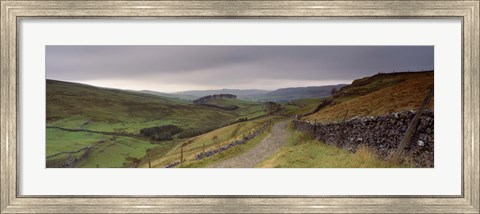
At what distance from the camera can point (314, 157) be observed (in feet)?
23.7

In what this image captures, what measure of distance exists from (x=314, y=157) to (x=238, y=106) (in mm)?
1660

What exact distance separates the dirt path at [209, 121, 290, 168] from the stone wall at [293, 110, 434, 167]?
32 cm

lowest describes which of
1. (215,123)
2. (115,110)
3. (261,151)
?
(261,151)

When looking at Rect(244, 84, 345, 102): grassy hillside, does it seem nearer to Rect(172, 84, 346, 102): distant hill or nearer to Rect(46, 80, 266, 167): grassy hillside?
Rect(172, 84, 346, 102): distant hill

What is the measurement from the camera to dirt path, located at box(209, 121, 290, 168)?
7129mm

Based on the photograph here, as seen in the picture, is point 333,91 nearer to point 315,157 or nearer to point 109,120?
point 315,157

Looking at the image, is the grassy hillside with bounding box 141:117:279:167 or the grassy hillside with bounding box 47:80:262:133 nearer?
the grassy hillside with bounding box 47:80:262:133

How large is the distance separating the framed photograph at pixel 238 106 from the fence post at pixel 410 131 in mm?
24

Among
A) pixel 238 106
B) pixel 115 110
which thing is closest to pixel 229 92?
pixel 238 106

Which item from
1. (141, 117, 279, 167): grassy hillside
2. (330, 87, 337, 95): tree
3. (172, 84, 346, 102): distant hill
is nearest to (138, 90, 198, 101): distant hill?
(172, 84, 346, 102): distant hill

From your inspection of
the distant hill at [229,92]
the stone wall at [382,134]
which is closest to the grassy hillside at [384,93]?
the stone wall at [382,134]

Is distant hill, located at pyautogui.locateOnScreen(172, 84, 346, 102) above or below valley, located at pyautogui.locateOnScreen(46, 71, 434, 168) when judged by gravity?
above

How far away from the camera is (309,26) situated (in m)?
6.98

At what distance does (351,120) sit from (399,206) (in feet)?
5.56
